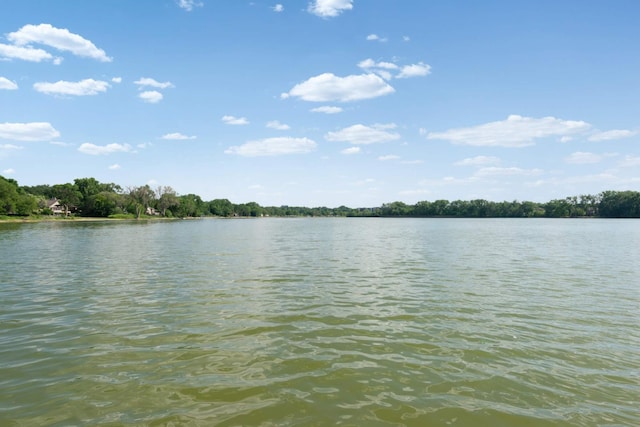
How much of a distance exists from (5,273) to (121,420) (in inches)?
958

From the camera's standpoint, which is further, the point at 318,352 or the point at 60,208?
the point at 60,208

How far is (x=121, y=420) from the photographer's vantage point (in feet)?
22.1

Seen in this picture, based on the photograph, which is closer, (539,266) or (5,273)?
(5,273)

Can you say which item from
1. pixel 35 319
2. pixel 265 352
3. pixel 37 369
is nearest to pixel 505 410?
pixel 265 352

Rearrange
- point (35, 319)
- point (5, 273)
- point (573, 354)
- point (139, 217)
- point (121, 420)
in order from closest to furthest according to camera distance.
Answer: point (121, 420)
point (573, 354)
point (35, 319)
point (5, 273)
point (139, 217)

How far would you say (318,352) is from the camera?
1034 cm

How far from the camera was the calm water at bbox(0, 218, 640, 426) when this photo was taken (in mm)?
7172

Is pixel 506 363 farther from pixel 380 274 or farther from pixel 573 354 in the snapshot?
pixel 380 274

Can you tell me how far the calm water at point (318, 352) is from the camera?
23.5 ft

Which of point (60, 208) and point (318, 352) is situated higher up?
point (60, 208)

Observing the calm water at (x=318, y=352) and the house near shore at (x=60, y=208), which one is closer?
the calm water at (x=318, y=352)

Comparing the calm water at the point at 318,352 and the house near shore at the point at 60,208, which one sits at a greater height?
the house near shore at the point at 60,208

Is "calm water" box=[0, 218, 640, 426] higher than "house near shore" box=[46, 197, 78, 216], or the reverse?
"house near shore" box=[46, 197, 78, 216]

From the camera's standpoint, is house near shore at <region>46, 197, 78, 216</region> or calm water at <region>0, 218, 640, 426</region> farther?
house near shore at <region>46, 197, 78, 216</region>
